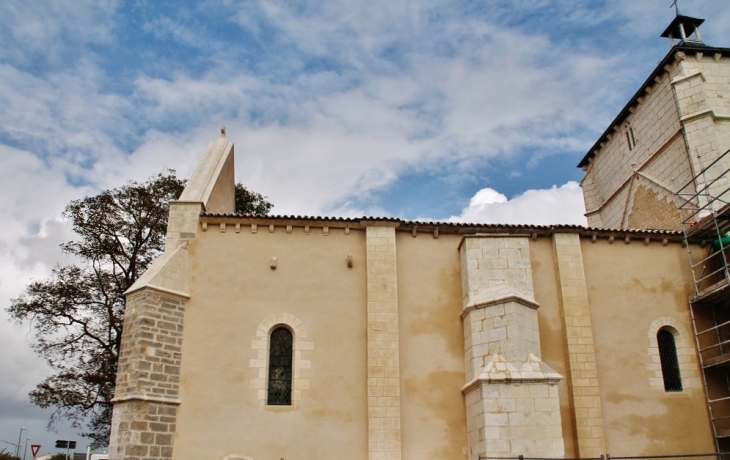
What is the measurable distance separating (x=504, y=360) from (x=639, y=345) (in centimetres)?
414

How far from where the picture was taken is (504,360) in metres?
12.7

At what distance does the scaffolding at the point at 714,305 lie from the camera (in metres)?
14.1

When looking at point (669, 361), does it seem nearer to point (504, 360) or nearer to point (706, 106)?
point (504, 360)

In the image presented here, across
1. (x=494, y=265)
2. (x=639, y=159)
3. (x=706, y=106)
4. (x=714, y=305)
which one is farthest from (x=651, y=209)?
(x=494, y=265)

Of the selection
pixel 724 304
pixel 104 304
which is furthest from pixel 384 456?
pixel 104 304

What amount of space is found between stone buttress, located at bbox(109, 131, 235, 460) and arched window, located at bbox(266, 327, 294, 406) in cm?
201

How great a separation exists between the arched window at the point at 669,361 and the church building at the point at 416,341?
0.16 feet

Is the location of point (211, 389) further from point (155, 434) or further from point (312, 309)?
point (312, 309)

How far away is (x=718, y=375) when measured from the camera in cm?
1455

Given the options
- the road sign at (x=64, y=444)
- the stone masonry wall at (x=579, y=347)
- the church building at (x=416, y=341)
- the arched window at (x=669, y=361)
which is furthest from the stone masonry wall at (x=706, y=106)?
the road sign at (x=64, y=444)

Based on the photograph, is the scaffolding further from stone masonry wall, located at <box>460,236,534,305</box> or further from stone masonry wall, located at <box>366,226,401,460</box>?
stone masonry wall, located at <box>366,226,401,460</box>

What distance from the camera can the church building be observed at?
12594 millimetres

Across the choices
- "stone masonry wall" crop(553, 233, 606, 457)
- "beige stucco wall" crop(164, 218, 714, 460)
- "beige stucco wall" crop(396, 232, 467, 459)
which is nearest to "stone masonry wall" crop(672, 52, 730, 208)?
"beige stucco wall" crop(164, 218, 714, 460)

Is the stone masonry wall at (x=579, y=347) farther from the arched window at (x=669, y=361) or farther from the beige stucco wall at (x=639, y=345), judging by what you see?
the arched window at (x=669, y=361)
